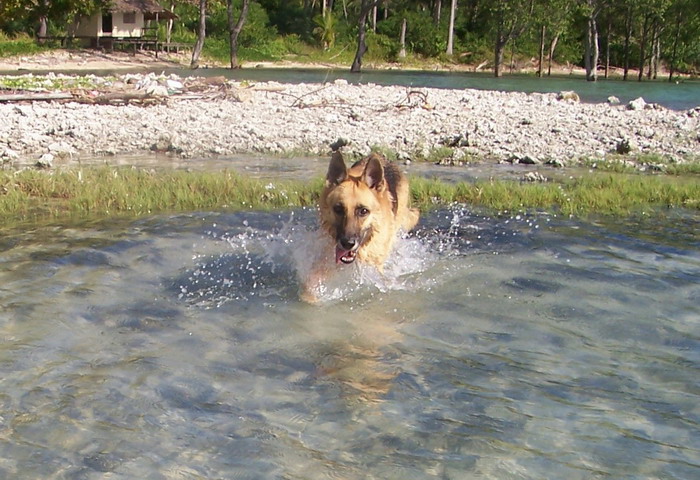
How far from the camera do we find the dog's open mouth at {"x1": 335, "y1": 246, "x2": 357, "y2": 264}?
21.2ft

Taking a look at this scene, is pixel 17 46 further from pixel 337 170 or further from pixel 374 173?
pixel 374 173

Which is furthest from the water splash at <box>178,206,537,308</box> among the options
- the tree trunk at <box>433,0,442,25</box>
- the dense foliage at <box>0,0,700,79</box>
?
the tree trunk at <box>433,0,442,25</box>

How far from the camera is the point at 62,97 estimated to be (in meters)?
19.6

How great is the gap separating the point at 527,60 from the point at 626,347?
62.8 meters

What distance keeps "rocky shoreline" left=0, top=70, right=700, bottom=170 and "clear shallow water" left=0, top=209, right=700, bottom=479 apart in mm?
6208

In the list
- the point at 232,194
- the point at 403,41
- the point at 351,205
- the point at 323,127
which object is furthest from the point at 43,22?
the point at 351,205

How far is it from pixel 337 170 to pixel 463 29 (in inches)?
2552

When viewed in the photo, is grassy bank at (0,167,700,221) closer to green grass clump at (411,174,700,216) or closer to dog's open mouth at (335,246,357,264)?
green grass clump at (411,174,700,216)

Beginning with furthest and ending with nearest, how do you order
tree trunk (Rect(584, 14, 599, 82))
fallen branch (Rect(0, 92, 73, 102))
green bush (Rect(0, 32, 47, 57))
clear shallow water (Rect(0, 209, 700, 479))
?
tree trunk (Rect(584, 14, 599, 82)) → green bush (Rect(0, 32, 47, 57)) → fallen branch (Rect(0, 92, 73, 102)) → clear shallow water (Rect(0, 209, 700, 479))

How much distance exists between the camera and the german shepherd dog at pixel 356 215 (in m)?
6.54

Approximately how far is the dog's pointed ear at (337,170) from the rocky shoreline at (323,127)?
732cm

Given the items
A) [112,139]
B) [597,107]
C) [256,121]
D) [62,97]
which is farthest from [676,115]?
[62,97]

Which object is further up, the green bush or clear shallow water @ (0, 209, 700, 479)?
the green bush

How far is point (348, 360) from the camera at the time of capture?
534 cm
